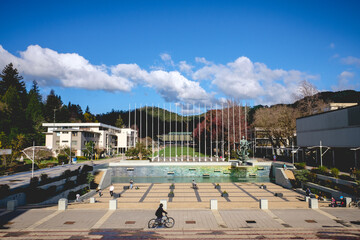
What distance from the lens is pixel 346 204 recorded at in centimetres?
2086

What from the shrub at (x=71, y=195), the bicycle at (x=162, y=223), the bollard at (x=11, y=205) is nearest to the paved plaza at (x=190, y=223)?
the bicycle at (x=162, y=223)

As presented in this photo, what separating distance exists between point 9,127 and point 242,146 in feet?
192

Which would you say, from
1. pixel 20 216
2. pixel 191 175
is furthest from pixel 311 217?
pixel 191 175

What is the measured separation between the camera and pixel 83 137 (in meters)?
66.6

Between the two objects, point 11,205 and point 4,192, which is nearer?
point 11,205

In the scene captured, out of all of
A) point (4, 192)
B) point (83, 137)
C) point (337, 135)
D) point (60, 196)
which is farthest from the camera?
point (83, 137)

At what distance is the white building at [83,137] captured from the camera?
65062 millimetres

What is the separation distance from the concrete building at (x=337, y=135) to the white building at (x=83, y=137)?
37.9m

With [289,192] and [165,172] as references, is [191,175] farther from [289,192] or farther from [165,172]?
[289,192]

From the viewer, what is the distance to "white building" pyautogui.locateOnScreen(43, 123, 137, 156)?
65062 millimetres

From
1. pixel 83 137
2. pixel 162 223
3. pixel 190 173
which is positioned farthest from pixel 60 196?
pixel 83 137

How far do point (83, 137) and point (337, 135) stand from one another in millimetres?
58947

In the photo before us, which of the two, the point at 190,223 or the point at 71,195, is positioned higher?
the point at 190,223

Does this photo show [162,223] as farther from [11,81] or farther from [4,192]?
[11,81]
